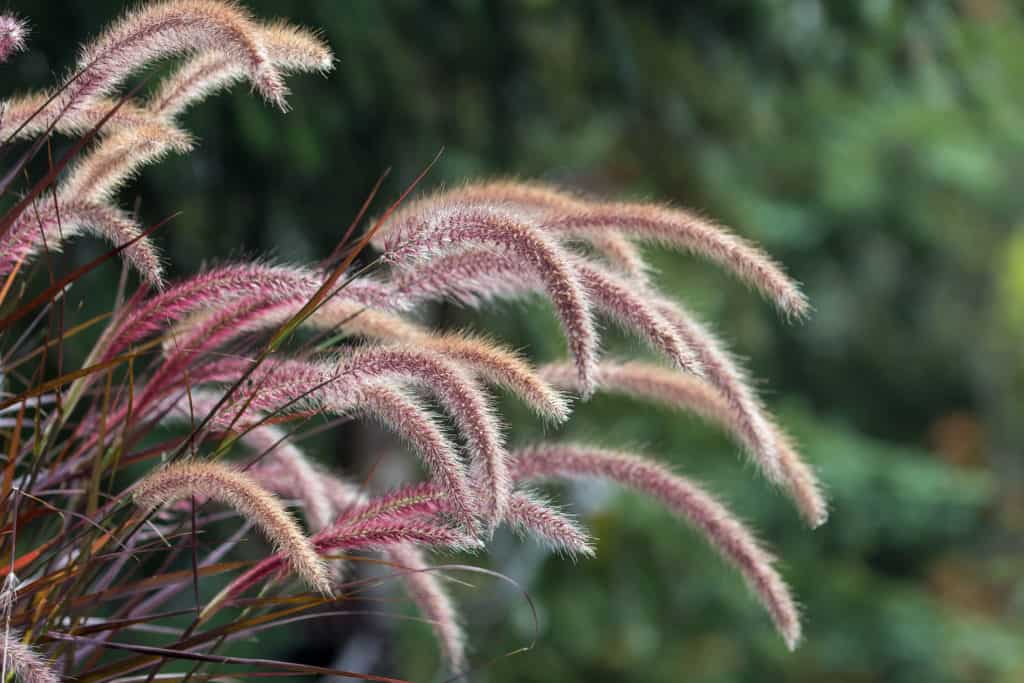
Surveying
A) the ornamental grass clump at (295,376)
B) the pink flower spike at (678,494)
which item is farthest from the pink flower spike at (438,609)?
the pink flower spike at (678,494)

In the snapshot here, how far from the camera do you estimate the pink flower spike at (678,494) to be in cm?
137

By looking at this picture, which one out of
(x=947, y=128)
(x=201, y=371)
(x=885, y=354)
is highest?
(x=201, y=371)

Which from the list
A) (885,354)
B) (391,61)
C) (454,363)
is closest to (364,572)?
(391,61)

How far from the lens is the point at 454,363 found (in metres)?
1.14

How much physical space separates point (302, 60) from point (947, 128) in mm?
6639

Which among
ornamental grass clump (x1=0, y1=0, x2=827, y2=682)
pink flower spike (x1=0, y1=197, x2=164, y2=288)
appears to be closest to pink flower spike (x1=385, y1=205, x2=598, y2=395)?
ornamental grass clump (x1=0, y1=0, x2=827, y2=682)

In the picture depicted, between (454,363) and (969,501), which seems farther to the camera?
(969,501)

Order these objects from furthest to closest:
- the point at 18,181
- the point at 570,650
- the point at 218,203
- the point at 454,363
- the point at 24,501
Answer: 1. the point at 570,650
2. the point at 218,203
3. the point at 18,181
4. the point at 24,501
5. the point at 454,363

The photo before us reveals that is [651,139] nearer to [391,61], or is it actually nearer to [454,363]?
[391,61]

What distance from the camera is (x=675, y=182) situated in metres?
5.30

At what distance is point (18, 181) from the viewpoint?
2840mm

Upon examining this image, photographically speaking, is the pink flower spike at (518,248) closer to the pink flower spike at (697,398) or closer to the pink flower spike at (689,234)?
the pink flower spike at (689,234)

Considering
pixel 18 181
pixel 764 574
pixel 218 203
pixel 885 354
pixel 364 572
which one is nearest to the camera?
pixel 764 574

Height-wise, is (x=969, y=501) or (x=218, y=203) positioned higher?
(x=218, y=203)
